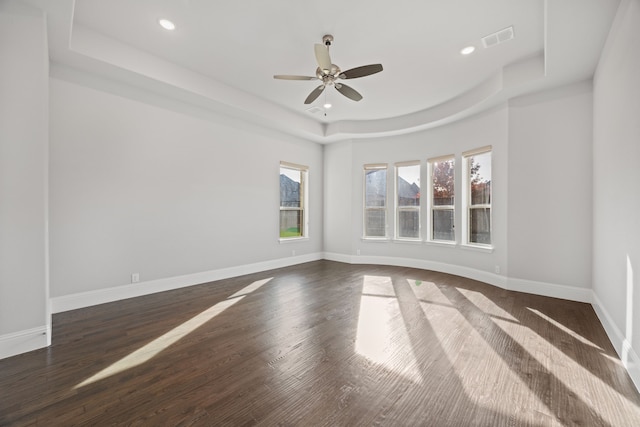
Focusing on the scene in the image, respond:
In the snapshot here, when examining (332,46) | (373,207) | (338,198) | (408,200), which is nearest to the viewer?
(332,46)

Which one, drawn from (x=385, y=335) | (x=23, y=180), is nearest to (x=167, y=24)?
(x=23, y=180)

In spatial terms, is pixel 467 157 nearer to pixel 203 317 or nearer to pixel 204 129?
pixel 204 129

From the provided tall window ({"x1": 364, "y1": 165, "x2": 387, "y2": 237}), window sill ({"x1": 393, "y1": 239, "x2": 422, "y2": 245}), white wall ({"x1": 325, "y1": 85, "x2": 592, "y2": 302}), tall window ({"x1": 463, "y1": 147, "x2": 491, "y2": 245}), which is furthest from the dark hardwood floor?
tall window ({"x1": 364, "y1": 165, "x2": 387, "y2": 237})

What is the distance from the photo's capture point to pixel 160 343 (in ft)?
8.58

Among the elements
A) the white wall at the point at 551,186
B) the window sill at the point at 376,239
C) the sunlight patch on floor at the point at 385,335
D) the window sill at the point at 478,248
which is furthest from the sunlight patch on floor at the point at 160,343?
the white wall at the point at 551,186

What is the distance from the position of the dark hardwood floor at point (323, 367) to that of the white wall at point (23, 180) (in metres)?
0.31

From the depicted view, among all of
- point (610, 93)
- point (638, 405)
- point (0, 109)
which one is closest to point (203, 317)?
point (0, 109)

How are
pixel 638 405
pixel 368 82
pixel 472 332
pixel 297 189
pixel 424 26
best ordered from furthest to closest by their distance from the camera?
pixel 297 189 → pixel 368 82 → pixel 424 26 → pixel 472 332 → pixel 638 405

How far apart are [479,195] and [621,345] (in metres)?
3.11

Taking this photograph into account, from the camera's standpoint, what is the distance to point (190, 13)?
2920 millimetres

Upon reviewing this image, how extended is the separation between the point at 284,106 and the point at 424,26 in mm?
3025

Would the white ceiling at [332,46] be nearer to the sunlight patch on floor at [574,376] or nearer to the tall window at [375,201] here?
the tall window at [375,201]

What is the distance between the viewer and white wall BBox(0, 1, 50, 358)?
2.38m

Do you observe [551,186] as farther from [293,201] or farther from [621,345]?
[293,201]
